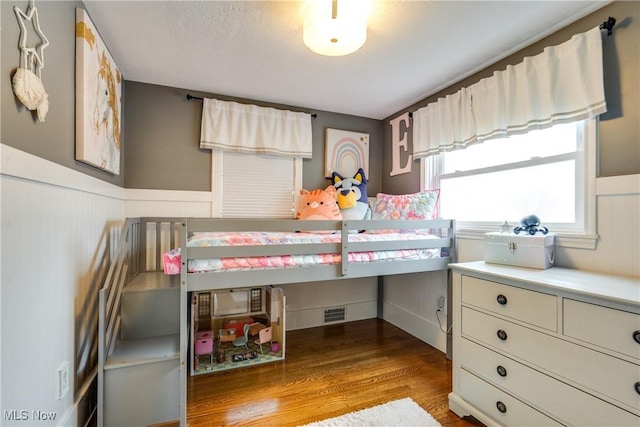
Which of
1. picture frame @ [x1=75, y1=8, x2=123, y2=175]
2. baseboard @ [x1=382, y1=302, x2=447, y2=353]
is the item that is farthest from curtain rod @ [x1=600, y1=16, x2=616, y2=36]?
picture frame @ [x1=75, y1=8, x2=123, y2=175]

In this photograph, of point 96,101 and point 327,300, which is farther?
point 327,300

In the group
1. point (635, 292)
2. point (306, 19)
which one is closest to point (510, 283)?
point (635, 292)

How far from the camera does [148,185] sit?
7.54ft

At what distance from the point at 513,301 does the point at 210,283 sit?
59.7 inches

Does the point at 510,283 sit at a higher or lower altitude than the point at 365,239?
lower

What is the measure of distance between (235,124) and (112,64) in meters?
0.91

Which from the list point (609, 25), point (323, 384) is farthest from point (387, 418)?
point (609, 25)

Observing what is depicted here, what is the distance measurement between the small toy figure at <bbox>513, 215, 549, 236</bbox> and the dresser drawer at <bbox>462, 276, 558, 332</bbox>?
0.45 metres

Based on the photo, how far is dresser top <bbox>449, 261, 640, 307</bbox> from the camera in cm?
103

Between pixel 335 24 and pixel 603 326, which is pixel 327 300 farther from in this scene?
pixel 335 24

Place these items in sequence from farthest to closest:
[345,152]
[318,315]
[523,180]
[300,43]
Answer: [345,152] < [318,315] < [523,180] < [300,43]

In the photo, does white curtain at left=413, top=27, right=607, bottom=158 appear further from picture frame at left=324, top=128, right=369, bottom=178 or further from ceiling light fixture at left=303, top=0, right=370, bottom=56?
ceiling light fixture at left=303, top=0, right=370, bottom=56

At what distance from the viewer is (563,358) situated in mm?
1143

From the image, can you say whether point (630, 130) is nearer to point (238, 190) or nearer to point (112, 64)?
point (238, 190)
